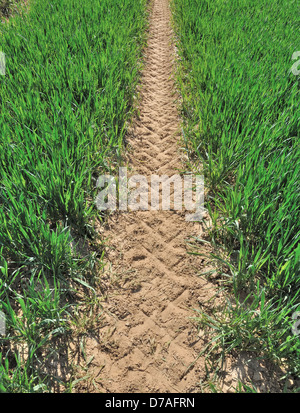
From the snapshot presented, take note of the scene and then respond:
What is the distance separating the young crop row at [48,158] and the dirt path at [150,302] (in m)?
0.23

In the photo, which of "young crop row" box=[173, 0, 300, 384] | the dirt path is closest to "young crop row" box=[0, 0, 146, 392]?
the dirt path

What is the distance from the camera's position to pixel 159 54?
172 inches

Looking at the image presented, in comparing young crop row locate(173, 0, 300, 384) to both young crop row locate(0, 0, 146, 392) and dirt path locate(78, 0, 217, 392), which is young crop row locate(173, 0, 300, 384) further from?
young crop row locate(0, 0, 146, 392)

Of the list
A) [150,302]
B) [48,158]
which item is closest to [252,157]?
[150,302]

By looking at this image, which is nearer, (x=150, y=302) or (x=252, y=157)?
(x=150, y=302)

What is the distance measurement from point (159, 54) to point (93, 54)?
1.90m

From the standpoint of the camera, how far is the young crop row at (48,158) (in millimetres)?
1407

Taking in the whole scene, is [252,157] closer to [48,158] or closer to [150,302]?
[150,302]

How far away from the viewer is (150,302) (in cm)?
172

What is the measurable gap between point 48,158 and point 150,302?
1134 mm

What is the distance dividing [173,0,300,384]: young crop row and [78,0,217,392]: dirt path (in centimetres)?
22

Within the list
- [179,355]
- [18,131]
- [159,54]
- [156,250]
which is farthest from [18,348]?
[159,54]

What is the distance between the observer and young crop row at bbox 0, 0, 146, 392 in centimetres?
141

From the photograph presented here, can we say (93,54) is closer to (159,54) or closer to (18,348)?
(159,54)
